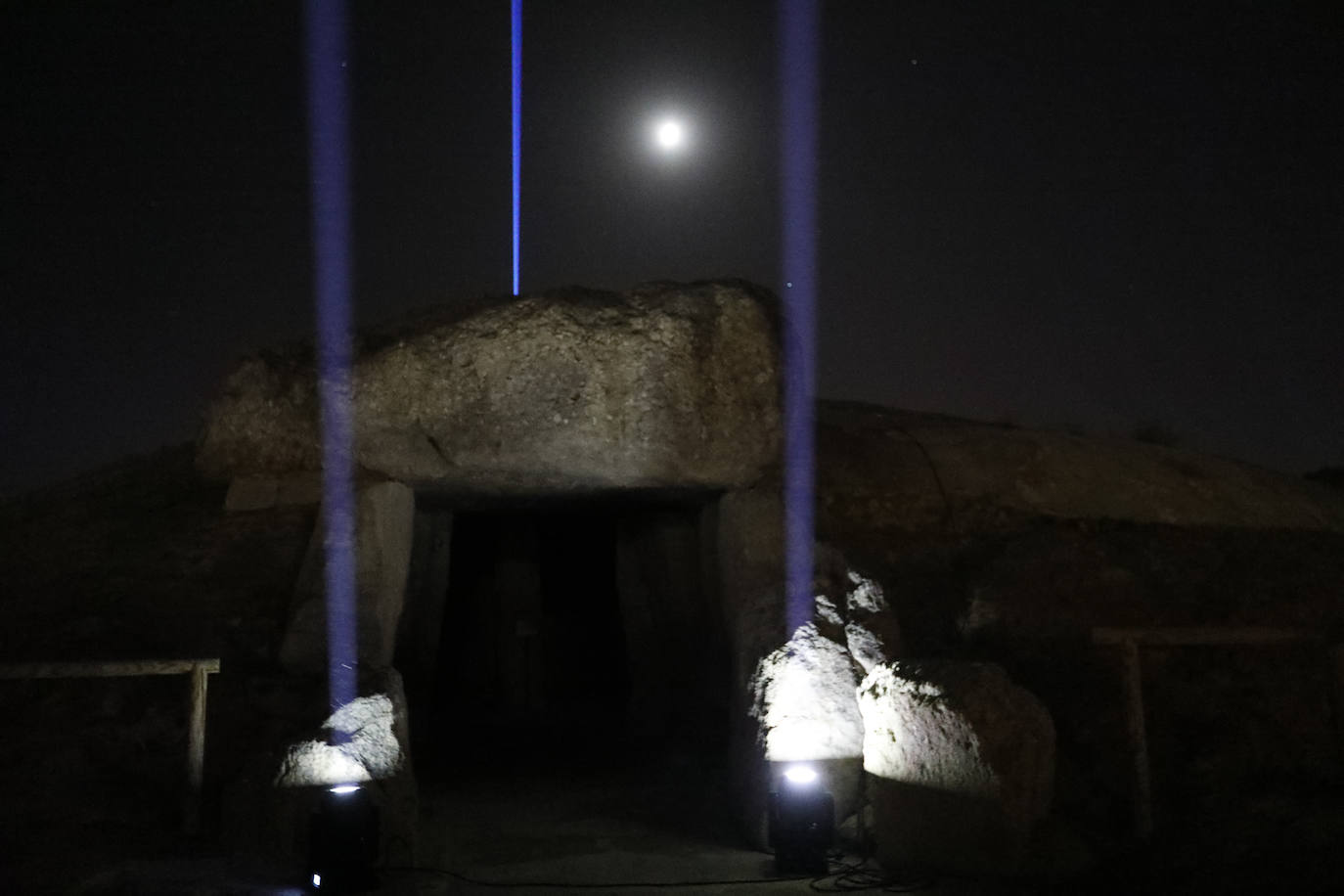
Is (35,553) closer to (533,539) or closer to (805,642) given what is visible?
(805,642)

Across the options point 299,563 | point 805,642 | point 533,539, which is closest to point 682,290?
point 805,642

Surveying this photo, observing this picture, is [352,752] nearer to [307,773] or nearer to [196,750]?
[307,773]

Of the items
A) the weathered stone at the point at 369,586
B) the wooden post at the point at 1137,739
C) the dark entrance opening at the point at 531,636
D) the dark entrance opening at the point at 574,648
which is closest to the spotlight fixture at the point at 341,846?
the weathered stone at the point at 369,586

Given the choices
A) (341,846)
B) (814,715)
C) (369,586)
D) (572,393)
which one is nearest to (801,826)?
(814,715)

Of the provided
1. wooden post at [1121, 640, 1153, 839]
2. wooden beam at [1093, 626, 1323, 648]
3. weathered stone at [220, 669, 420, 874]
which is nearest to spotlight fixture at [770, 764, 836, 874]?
wooden post at [1121, 640, 1153, 839]

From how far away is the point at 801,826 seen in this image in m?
6.32

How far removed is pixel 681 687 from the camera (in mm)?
10922

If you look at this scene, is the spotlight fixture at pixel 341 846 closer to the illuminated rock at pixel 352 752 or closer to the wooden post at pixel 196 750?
the illuminated rock at pixel 352 752

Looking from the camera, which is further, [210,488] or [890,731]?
[210,488]

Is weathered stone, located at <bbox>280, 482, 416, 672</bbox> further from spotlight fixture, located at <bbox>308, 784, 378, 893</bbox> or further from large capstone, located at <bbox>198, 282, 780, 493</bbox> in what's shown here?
spotlight fixture, located at <bbox>308, 784, 378, 893</bbox>

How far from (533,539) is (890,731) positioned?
880cm

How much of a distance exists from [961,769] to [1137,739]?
117cm

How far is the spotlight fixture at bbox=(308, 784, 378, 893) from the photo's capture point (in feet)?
18.1

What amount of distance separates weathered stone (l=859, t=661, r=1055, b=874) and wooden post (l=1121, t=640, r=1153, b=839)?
0.65 m
